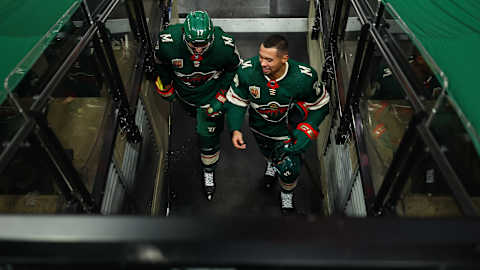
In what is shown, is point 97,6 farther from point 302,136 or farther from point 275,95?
point 302,136

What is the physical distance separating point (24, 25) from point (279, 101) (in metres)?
1.78

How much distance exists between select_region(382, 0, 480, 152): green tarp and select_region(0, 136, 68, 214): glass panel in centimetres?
167

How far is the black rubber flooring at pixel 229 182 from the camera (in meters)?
3.54

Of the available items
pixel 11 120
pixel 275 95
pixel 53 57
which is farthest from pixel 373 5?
pixel 11 120

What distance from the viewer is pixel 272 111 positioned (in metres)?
2.83

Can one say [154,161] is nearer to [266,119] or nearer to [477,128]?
[266,119]

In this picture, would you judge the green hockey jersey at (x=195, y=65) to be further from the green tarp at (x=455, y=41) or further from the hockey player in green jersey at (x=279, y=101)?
the green tarp at (x=455, y=41)

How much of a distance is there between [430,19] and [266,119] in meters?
1.31

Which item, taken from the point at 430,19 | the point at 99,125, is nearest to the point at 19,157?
the point at 99,125

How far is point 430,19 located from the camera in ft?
7.04

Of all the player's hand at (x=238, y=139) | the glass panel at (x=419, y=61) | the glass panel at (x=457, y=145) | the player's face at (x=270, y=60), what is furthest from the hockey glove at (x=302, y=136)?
the glass panel at (x=457, y=145)

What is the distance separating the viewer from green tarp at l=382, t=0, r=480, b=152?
1.50 meters

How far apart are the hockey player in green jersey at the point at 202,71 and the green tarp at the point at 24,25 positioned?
82 centimetres

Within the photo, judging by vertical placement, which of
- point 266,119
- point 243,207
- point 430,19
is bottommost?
point 243,207
